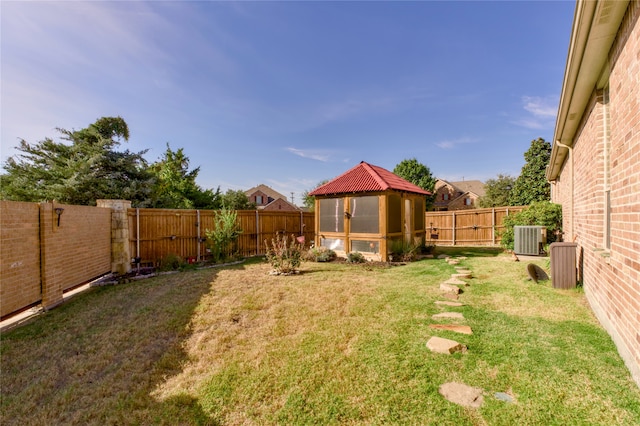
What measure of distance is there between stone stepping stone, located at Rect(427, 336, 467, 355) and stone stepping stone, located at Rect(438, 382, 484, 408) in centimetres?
59

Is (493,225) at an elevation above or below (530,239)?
above

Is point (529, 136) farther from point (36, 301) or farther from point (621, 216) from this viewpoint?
point (36, 301)

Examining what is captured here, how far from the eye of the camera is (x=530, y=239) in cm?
840

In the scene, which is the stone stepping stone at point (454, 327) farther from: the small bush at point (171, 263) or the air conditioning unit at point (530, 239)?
the small bush at point (171, 263)

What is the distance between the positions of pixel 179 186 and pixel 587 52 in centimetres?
2093

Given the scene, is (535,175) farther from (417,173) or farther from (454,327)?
(454,327)

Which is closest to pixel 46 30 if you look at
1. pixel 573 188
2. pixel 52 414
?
pixel 52 414

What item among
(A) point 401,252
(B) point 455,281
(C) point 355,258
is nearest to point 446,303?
(B) point 455,281

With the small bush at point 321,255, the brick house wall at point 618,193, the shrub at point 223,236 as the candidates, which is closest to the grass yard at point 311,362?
the brick house wall at point 618,193

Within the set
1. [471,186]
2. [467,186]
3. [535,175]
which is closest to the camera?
[535,175]

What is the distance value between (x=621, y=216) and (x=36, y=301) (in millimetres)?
8822

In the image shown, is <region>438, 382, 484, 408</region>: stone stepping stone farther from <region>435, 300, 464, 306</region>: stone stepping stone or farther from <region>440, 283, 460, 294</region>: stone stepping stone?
<region>440, 283, 460, 294</region>: stone stepping stone

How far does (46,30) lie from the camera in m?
5.50

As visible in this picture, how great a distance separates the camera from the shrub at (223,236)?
9945mm
